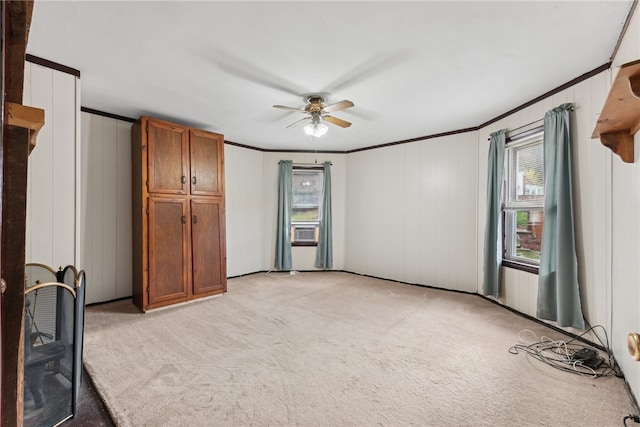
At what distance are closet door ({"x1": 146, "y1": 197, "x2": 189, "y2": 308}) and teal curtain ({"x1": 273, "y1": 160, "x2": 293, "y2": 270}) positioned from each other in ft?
6.44

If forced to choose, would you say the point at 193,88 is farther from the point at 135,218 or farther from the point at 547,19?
the point at 547,19

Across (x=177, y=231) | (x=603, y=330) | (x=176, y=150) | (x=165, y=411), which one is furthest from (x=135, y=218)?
(x=603, y=330)

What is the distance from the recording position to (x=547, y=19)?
1.84 meters

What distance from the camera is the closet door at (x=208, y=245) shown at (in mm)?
3846

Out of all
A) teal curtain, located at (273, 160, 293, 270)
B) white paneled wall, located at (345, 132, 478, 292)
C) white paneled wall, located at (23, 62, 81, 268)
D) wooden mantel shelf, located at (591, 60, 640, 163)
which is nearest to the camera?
wooden mantel shelf, located at (591, 60, 640, 163)

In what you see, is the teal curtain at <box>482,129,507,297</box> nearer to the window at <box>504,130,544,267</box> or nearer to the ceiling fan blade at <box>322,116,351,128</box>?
the window at <box>504,130,544,267</box>

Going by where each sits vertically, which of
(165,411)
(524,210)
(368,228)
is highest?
(524,210)

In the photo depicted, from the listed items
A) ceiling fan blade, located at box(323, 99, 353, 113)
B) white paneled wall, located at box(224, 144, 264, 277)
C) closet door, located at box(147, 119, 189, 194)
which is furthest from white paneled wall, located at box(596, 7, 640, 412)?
white paneled wall, located at box(224, 144, 264, 277)

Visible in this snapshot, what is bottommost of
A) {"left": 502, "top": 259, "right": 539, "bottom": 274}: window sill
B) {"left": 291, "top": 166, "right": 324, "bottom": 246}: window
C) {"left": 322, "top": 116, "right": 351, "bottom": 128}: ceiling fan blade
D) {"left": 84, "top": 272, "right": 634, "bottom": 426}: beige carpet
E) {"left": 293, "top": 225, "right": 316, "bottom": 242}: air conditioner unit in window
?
{"left": 84, "top": 272, "right": 634, "bottom": 426}: beige carpet

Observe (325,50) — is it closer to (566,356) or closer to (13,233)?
(13,233)

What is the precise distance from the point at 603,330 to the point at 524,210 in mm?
1351

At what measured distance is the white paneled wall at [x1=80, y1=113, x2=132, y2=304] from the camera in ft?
11.5

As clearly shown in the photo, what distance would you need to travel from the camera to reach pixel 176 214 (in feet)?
12.0

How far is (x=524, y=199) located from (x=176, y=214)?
4.14m
